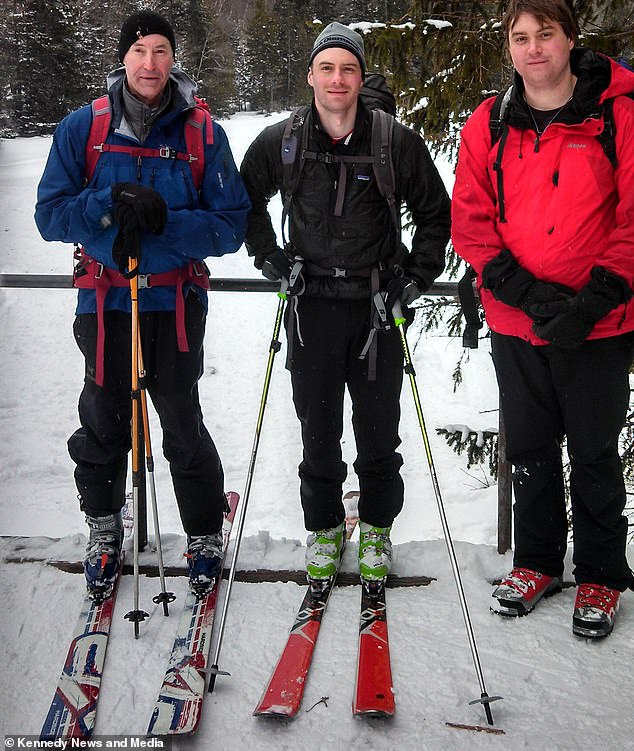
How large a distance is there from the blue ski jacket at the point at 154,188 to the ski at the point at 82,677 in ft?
4.41

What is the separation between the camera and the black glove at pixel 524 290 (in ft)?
8.21

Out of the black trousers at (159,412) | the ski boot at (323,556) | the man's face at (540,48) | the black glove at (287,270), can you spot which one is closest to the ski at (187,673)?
the black trousers at (159,412)

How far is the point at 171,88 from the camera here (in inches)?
108

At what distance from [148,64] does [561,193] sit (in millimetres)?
1683

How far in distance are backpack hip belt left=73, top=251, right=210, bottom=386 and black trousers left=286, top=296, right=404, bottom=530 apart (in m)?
0.47

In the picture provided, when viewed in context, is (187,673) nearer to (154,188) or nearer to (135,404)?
(135,404)

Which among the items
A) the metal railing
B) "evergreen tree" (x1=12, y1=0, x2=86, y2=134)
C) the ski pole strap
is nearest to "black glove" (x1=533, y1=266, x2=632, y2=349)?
the ski pole strap

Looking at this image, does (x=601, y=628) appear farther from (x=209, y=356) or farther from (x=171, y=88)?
(x=209, y=356)

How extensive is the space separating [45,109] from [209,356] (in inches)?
345

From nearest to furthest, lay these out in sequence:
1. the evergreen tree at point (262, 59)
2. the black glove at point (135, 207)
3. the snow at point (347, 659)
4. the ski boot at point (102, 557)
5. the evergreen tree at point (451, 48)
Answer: the snow at point (347, 659)
the black glove at point (135, 207)
the ski boot at point (102, 557)
the evergreen tree at point (451, 48)
the evergreen tree at point (262, 59)

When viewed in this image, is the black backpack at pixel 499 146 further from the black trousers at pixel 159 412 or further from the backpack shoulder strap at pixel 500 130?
the black trousers at pixel 159 412

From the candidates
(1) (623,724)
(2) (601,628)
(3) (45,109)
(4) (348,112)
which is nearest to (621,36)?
(4) (348,112)

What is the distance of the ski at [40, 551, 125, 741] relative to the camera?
2.37 m

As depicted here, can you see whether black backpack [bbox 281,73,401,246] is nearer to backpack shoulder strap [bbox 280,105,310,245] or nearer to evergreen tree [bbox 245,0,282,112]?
backpack shoulder strap [bbox 280,105,310,245]
